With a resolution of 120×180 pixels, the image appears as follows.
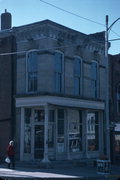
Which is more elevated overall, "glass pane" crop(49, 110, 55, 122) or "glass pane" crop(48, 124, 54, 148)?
"glass pane" crop(49, 110, 55, 122)

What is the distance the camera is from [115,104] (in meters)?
32.6

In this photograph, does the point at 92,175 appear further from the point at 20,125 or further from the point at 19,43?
the point at 19,43

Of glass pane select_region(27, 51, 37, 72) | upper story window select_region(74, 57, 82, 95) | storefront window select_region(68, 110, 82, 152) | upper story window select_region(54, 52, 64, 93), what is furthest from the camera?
upper story window select_region(74, 57, 82, 95)

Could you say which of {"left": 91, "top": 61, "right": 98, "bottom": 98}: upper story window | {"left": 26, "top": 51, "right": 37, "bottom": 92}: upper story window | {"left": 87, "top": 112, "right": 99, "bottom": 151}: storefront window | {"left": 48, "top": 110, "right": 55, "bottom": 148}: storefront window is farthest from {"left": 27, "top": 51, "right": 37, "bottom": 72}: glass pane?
{"left": 87, "top": 112, "right": 99, "bottom": 151}: storefront window

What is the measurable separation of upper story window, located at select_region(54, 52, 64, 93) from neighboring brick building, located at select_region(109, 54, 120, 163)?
6.66m

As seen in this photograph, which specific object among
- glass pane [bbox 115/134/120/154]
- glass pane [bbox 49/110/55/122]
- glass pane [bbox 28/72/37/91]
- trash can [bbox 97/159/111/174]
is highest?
glass pane [bbox 28/72/37/91]

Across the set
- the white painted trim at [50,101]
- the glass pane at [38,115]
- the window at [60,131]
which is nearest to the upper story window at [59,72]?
the white painted trim at [50,101]

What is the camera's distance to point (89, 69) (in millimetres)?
29656

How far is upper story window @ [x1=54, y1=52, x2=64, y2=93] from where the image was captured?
26531mm

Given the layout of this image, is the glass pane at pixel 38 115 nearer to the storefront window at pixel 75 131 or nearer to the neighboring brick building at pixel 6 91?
the neighboring brick building at pixel 6 91

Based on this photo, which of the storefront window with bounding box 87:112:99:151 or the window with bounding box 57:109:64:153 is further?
the storefront window with bounding box 87:112:99:151

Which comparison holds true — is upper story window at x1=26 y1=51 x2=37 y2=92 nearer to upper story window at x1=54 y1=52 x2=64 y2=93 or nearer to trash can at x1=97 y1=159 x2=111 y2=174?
upper story window at x1=54 y1=52 x2=64 y2=93

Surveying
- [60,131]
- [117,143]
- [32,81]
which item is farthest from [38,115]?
[117,143]

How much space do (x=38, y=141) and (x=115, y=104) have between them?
356 inches
